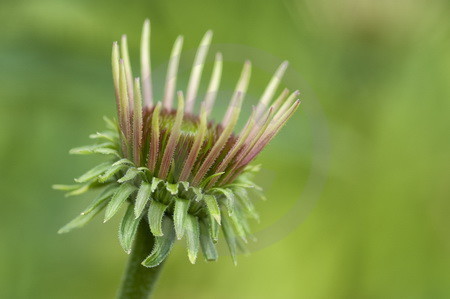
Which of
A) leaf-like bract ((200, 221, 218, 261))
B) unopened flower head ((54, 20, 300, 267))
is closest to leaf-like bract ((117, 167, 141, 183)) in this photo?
unopened flower head ((54, 20, 300, 267))

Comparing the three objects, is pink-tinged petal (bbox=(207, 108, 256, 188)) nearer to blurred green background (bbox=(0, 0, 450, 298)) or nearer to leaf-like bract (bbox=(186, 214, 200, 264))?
leaf-like bract (bbox=(186, 214, 200, 264))

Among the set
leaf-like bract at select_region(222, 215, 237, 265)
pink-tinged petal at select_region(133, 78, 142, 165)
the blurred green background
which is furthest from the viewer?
the blurred green background

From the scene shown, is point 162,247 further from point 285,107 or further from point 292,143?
point 292,143

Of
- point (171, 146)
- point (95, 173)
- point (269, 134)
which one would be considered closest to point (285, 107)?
point (269, 134)

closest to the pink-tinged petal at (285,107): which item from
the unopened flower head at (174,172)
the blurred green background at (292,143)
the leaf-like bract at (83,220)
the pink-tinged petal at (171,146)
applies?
the unopened flower head at (174,172)

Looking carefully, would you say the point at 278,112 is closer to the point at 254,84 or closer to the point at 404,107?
the point at 254,84

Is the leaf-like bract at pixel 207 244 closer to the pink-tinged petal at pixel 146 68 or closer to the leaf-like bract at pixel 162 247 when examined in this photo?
the leaf-like bract at pixel 162 247
